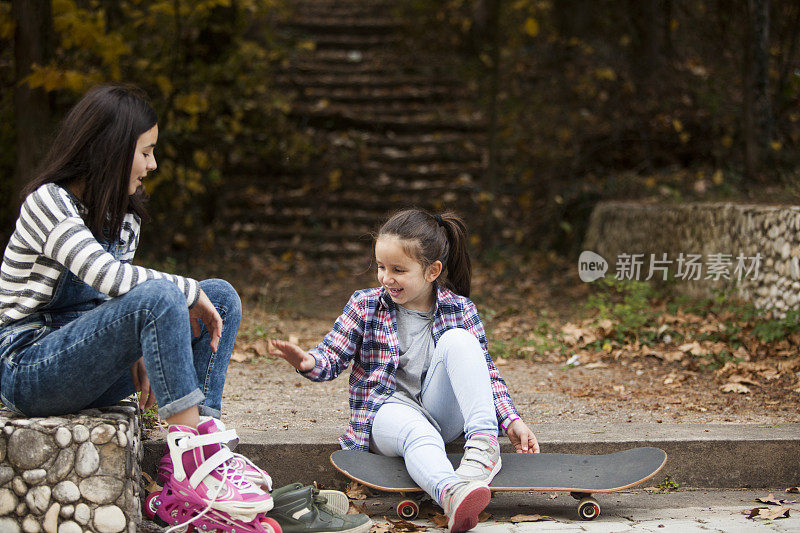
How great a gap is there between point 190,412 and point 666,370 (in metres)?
3.28

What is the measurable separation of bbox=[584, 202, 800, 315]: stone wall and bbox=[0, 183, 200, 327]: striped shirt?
425 centimetres

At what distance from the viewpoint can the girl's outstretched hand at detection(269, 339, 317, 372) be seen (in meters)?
2.80

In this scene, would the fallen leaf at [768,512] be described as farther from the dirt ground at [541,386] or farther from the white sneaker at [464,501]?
the white sneaker at [464,501]

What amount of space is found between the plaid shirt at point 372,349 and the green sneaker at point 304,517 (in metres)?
0.42

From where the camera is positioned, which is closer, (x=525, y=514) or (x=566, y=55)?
(x=525, y=514)

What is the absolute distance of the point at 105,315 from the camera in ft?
8.29

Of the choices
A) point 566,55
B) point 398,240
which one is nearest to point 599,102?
point 566,55

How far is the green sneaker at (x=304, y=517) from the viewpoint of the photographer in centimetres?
267

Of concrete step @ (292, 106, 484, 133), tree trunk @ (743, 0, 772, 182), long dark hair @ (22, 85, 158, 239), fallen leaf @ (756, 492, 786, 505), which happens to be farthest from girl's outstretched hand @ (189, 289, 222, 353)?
concrete step @ (292, 106, 484, 133)

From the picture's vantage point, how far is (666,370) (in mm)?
4992

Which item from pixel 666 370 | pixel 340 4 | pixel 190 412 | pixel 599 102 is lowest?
pixel 666 370

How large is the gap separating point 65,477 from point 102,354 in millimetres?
395

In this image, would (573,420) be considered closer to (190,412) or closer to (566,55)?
(190,412)

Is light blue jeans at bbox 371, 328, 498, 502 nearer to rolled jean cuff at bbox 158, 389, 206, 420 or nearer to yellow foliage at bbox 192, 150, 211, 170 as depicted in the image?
rolled jean cuff at bbox 158, 389, 206, 420
